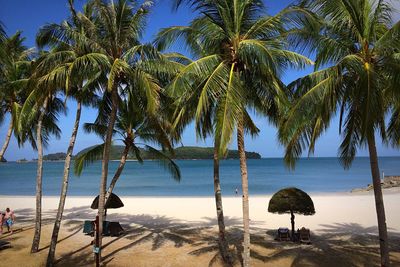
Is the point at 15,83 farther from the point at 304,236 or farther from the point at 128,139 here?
the point at 304,236

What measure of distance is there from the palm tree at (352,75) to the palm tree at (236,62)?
0.61 meters

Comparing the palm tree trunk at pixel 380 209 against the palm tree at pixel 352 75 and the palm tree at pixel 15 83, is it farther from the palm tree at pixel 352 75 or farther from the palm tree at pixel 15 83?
the palm tree at pixel 15 83

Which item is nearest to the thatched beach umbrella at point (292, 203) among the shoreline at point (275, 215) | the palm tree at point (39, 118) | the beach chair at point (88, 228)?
the shoreline at point (275, 215)

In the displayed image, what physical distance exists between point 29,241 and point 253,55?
10.8 metres

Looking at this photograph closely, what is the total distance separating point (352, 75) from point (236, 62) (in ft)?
8.54

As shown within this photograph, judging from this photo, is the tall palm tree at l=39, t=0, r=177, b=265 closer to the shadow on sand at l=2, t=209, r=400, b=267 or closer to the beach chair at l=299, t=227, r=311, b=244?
the shadow on sand at l=2, t=209, r=400, b=267

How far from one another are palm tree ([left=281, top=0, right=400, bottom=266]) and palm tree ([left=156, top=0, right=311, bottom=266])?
2.01 ft

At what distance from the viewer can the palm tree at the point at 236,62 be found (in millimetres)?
7535

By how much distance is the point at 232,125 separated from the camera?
7238mm

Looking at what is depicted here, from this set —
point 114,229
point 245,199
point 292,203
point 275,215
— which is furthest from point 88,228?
point 275,215

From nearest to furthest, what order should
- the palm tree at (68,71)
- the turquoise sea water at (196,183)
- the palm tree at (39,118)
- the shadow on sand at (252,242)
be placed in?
the palm tree at (68,71)
the palm tree at (39,118)
the shadow on sand at (252,242)
the turquoise sea water at (196,183)

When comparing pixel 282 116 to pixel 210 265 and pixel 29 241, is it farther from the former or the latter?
pixel 29 241

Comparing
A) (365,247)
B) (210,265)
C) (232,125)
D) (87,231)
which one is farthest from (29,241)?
(365,247)

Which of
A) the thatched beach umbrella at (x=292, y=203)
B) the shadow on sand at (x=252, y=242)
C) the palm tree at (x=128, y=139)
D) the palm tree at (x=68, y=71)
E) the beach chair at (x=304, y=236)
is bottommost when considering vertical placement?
the shadow on sand at (x=252, y=242)
